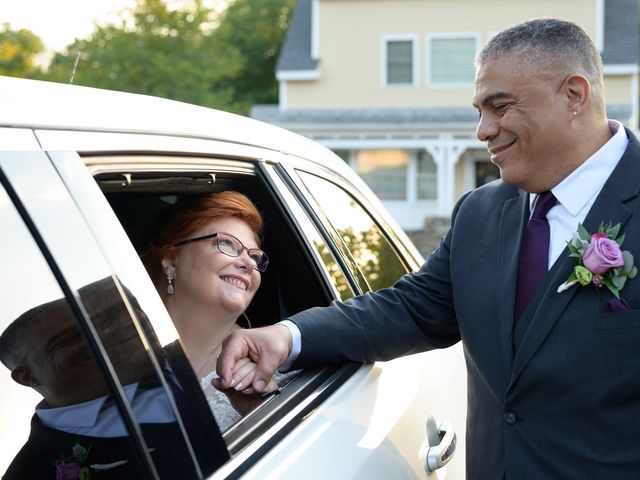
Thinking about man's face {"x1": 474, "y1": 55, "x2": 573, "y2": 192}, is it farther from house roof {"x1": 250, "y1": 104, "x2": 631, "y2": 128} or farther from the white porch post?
the white porch post

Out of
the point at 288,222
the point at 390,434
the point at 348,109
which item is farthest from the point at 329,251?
the point at 348,109

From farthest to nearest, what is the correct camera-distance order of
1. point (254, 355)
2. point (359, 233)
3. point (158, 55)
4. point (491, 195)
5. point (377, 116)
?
1. point (158, 55)
2. point (377, 116)
3. point (359, 233)
4. point (491, 195)
5. point (254, 355)

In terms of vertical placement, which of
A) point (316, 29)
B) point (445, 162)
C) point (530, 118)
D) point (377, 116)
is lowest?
point (445, 162)

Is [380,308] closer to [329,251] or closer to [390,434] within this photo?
[329,251]

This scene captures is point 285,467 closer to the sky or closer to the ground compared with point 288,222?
closer to the ground

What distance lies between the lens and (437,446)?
2.60m

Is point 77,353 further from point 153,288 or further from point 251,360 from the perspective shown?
point 251,360

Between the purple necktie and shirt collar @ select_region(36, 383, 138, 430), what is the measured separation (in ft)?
3.78

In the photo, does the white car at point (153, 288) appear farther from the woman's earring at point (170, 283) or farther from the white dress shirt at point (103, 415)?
the woman's earring at point (170, 283)

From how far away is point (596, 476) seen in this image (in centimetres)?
211

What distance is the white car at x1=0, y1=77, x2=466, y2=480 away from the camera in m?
1.38

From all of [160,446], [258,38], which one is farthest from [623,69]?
[160,446]

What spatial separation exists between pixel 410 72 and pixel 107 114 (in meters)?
26.0

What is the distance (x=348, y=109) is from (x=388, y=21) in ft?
9.27
